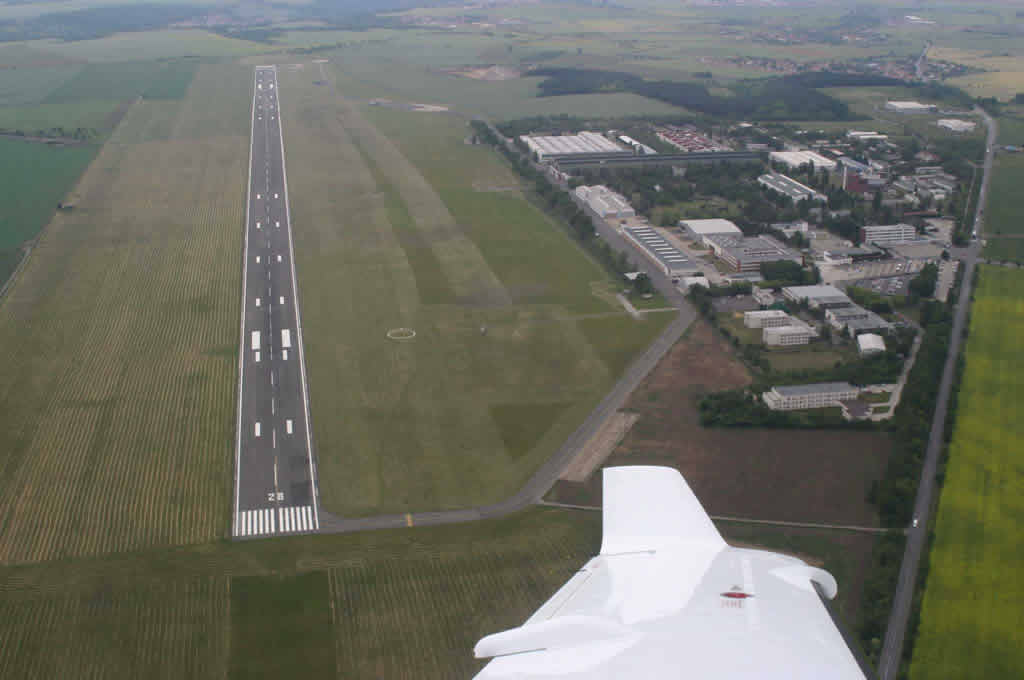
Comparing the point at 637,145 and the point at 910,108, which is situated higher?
the point at 637,145

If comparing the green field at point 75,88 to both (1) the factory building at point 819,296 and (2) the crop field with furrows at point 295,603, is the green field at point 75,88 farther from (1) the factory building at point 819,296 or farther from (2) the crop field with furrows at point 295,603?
(2) the crop field with furrows at point 295,603

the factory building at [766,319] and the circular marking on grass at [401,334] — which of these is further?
the factory building at [766,319]

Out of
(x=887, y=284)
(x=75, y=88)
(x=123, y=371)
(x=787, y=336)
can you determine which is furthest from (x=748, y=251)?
(x=75, y=88)

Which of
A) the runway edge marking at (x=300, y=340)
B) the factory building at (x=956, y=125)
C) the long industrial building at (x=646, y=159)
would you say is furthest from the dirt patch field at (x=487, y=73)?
the factory building at (x=956, y=125)

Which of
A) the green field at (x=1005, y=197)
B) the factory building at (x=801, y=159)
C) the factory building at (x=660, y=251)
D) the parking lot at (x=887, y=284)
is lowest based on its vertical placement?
the green field at (x=1005, y=197)

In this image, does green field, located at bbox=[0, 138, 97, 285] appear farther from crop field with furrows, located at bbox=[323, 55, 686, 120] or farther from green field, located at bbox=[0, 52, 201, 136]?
crop field with furrows, located at bbox=[323, 55, 686, 120]

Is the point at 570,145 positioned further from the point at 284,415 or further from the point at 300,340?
the point at 284,415
